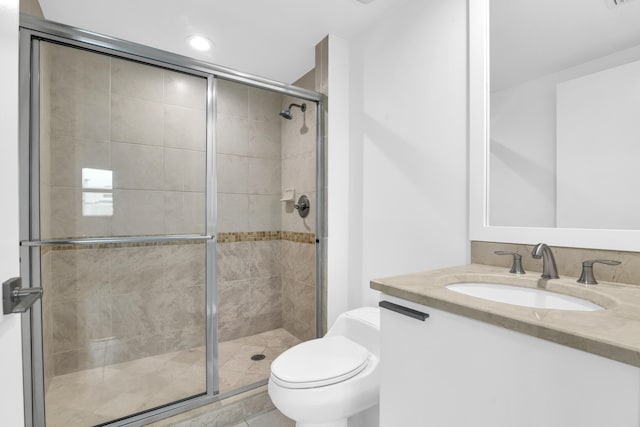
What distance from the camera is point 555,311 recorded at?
2.10 feet

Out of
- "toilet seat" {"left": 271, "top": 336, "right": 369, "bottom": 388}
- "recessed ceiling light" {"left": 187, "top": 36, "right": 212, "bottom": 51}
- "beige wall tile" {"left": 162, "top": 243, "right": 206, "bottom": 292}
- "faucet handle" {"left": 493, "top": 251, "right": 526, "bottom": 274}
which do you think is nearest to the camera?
"faucet handle" {"left": 493, "top": 251, "right": 526, "bottom": 274}

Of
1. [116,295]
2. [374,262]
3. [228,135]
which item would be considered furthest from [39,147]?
[374,262]

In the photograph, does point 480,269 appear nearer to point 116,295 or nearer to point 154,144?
point 154,144

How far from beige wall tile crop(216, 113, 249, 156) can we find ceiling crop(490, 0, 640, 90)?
1.71m

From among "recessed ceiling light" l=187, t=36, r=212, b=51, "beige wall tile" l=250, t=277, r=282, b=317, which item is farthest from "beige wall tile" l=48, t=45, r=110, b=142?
"beige wall tile" l=250, t=277, r=282, b=317

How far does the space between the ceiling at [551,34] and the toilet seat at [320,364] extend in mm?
1340

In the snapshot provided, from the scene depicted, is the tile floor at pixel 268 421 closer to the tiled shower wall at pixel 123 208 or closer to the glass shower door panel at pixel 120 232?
the glass shower door panel at pixel 120 232

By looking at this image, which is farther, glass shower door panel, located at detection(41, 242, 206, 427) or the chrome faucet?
glass shower door panel, located at detection(41, 242, 206, 427)

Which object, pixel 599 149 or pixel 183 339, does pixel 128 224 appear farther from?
pixel 599 149

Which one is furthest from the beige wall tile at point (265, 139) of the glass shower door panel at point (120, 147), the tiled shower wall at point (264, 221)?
the glass shower door panel at point (120, 147)

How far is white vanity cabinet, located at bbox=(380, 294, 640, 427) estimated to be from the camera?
50cm

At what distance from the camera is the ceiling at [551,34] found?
949 millimetres

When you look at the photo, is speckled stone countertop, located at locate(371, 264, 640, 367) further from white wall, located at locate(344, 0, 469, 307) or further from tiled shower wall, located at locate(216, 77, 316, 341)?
tiled shower wall, located at locate(216, 77, 316, 341)

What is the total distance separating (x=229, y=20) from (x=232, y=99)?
19.1 inches
